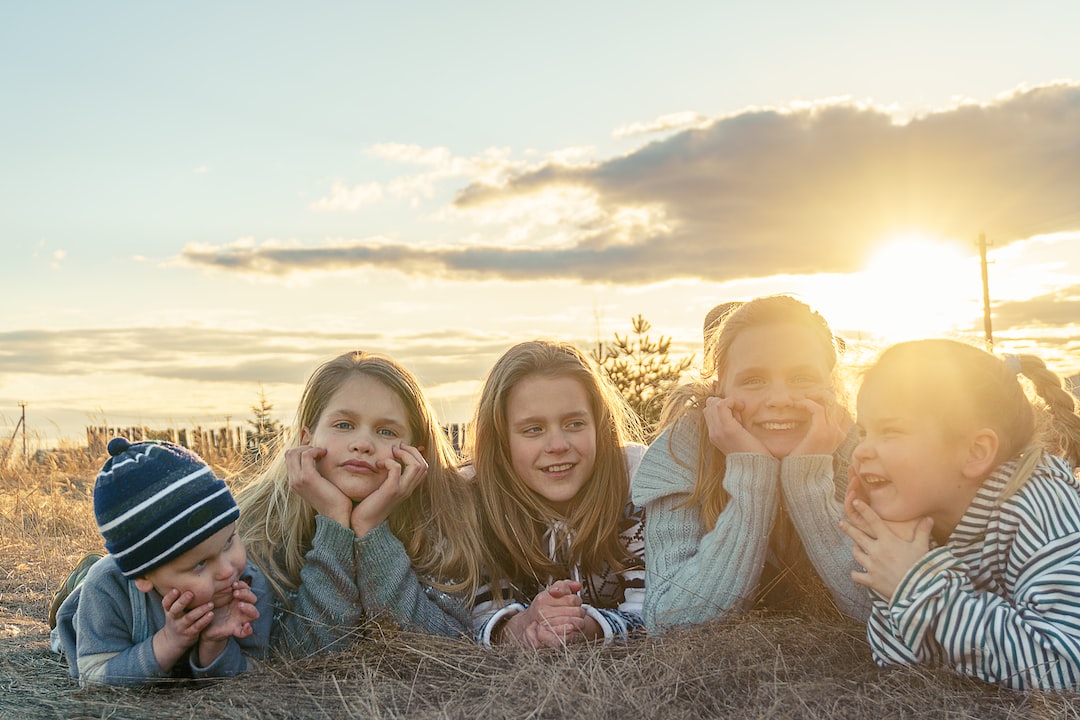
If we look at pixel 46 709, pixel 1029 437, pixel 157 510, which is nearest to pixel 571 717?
pixel 157 510

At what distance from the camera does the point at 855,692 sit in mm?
3109

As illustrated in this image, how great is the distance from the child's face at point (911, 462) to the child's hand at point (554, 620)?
4.05 feet

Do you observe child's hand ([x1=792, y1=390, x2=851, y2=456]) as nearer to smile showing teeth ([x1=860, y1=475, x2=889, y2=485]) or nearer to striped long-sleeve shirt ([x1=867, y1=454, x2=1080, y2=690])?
smile showing teeth ([x1=860, y1=475, x2=889, y2=485])

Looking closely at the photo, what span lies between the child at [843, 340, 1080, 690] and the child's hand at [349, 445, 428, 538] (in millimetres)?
1837

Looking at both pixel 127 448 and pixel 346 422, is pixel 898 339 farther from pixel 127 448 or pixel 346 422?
pixel 127 448

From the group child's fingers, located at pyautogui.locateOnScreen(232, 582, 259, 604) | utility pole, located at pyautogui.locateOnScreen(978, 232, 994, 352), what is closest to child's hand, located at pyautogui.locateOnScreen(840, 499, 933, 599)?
child's fingers, located at pyautogui.locateOnScreen(232, 582, 259, 604)

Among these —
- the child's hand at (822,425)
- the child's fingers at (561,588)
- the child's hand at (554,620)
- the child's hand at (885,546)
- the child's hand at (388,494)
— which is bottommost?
the child's hand at (554,620)

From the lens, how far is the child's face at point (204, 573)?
3.47 metres

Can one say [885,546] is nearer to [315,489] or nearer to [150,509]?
[315,489]

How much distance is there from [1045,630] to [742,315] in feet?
5.67

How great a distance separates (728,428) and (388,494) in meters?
1.49

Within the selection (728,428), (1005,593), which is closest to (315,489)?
(728,428)

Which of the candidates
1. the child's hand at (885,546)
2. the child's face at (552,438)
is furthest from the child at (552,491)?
the child's hand at (885,546)

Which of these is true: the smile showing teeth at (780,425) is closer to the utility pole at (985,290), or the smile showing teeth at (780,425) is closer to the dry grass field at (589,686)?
the dry grass field at (589,686)
